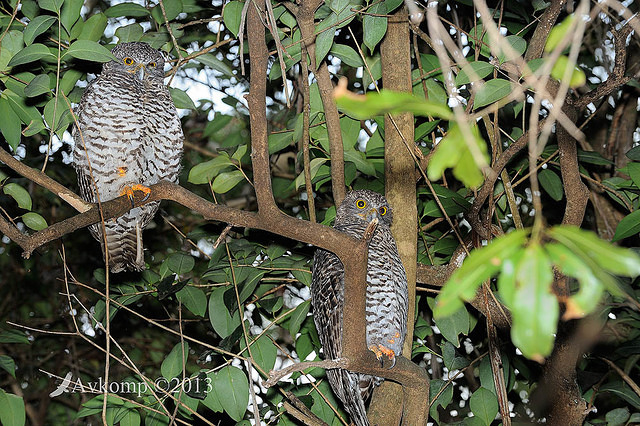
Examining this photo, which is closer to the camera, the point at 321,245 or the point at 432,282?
the point at 321,245

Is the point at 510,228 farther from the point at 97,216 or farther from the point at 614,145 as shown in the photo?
the point at 97,216

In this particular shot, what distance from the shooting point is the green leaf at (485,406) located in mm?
3104

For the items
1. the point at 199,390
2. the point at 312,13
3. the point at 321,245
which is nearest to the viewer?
the point at 321,245

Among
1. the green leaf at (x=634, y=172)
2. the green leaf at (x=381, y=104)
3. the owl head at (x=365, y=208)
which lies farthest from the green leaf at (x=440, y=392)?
the green leaf at (x=381, y=104)

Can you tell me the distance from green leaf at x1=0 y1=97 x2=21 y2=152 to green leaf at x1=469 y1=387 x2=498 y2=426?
2.43m

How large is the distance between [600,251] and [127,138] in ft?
8.98

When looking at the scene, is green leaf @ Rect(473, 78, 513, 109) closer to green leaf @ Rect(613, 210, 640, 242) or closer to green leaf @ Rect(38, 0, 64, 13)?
green leaf @ Rect(613, 210, 640, 242)

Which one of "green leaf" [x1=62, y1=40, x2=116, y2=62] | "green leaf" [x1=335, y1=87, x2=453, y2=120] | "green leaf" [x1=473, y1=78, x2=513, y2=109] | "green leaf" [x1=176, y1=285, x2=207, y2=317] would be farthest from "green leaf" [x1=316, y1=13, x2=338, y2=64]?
"green leaf" [x1=335, y1=87, x2=453, y2=120]

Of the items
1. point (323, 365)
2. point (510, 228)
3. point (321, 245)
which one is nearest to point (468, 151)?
point (321, 245)

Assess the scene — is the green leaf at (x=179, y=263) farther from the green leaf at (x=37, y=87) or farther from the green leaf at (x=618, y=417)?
the green leaf at (x=618, y=417)

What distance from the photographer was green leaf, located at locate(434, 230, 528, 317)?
80 centimetres

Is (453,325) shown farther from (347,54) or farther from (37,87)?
(37,87)

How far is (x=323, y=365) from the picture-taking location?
222 cm

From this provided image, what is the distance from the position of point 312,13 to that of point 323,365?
4.55 ft
